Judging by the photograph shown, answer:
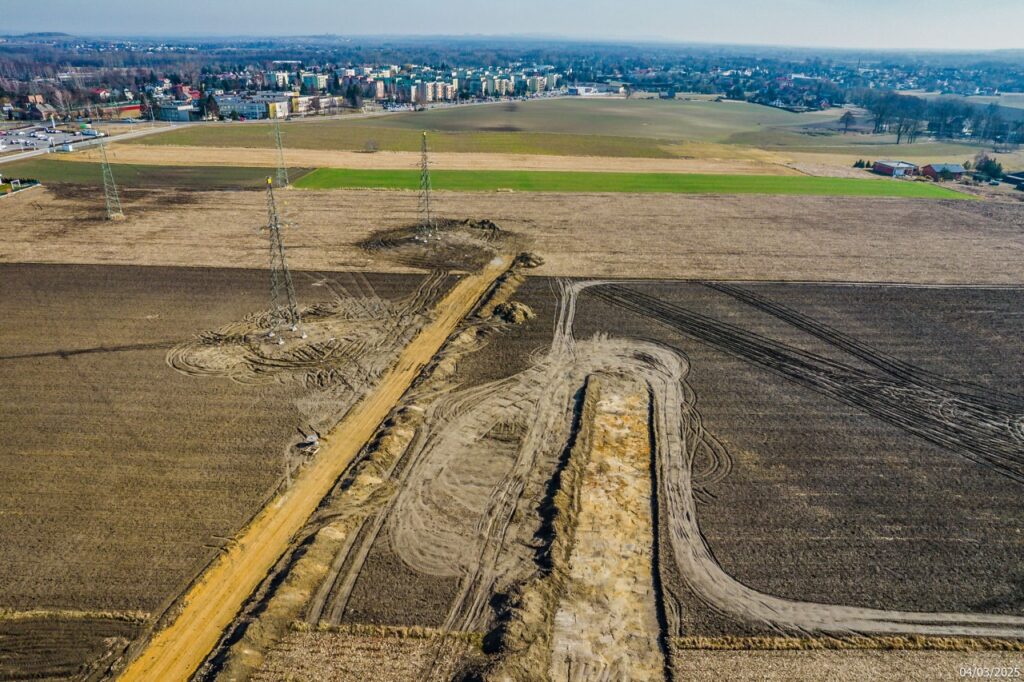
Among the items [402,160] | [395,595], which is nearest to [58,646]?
[395,595]

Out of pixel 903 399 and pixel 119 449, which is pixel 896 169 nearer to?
pixel 903 399

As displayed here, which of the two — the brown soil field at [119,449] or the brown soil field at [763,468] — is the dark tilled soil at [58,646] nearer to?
the brown soil field at [119,449]

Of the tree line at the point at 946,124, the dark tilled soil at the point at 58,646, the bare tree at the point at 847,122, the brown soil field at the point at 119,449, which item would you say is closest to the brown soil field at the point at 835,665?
the brown soil field at the point at 119,449

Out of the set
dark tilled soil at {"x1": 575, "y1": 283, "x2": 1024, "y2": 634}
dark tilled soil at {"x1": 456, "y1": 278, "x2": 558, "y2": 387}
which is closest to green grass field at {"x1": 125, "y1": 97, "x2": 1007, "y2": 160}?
dark tilled soil at {"x1": 456, "y1": 278, "x2": 558, "y2": 387}

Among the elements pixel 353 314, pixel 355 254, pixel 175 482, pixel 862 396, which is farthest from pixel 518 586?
pixel 355 254

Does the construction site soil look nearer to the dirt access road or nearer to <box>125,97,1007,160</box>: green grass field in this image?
the dirt access road
